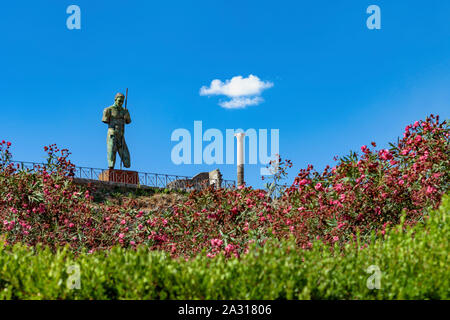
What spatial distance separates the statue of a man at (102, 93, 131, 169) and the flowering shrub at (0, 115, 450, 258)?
9.66 meters

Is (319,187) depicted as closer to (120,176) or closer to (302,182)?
(302,182)

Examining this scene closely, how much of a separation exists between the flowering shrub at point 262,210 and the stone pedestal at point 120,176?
31.0ft

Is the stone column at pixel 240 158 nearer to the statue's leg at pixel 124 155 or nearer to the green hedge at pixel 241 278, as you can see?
the statue's leg at pixel 124 155

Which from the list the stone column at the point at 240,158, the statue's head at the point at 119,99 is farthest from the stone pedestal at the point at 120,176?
the stone column at the point at 240,158

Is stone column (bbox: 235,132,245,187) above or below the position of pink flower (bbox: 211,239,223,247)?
above

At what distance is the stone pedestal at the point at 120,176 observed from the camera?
19.6 metres

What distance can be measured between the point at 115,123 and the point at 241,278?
16378 millimetres

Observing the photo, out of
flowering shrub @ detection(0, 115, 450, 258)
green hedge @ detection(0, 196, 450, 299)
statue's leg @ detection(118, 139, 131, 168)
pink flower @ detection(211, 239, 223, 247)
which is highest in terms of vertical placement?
statue's leg @ detection(118, 139, 131, 168)

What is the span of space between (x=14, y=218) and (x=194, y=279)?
247 inches

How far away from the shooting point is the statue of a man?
19641mm

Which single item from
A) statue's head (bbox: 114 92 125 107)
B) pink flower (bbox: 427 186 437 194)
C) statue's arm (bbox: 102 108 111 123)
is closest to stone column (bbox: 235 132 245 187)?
statue's head (bbox: 114 92 125 107)

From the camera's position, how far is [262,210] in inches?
330

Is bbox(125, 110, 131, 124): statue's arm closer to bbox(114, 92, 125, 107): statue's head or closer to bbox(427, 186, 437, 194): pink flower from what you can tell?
bbox(114, 92, 125, 107): statue's head
